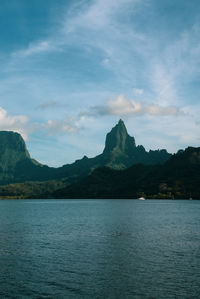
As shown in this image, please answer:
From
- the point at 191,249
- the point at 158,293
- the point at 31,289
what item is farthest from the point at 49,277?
the point at 191,249

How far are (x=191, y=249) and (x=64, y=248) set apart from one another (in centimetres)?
3009

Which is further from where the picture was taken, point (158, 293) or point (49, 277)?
point (49, 277)

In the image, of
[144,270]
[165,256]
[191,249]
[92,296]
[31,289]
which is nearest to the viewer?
[92,296]

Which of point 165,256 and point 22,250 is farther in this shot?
point 22,250

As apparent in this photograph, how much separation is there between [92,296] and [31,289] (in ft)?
31.5

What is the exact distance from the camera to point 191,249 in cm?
7325

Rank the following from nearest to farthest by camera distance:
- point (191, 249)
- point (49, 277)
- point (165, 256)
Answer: point (49, 277)
point (165, 256)
point (191, 249)

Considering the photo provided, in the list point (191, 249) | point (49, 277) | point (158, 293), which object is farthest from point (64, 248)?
point (158, 293)

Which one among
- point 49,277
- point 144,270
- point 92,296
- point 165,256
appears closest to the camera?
point 92,296

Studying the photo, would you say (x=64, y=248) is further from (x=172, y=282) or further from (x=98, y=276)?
(x=172, y=282)

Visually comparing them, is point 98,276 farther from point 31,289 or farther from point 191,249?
point 191,249

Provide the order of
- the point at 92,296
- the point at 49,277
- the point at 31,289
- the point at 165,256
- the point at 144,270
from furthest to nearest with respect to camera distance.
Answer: the point at 165,256 < the point at 144,270 < the point at 49,277 < the point at 31,289 < the point at 92,296

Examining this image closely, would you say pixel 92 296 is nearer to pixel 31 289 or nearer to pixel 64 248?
pixel 31 289

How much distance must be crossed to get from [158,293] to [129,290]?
13.7 ft
